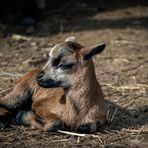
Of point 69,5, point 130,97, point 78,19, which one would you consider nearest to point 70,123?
point 130,97

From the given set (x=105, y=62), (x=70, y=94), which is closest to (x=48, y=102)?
(x=70, y=94)

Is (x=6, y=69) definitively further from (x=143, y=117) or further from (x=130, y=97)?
(x=143, y=117)

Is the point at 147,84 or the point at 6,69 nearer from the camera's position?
the point at 147,84

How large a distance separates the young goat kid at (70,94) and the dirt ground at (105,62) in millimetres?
143

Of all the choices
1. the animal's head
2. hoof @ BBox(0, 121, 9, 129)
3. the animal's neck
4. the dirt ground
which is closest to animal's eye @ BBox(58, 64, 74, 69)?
the animal's head

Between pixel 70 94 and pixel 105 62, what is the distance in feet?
10.6

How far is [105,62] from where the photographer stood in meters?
9.24

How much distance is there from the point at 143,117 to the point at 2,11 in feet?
21.2

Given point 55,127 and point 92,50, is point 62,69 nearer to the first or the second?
point 92,50

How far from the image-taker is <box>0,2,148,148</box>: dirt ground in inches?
236

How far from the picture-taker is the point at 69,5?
13.5m

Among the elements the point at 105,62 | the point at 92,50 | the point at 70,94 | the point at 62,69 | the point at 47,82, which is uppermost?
the point at 92,50

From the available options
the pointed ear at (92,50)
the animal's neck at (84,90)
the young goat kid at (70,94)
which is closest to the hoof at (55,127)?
the young goat kid at (70,94)

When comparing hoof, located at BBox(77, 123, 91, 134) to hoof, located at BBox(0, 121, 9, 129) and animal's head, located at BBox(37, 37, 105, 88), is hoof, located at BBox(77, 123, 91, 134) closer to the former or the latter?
animal's head, located at BBox(37, 37, 105, 88)
